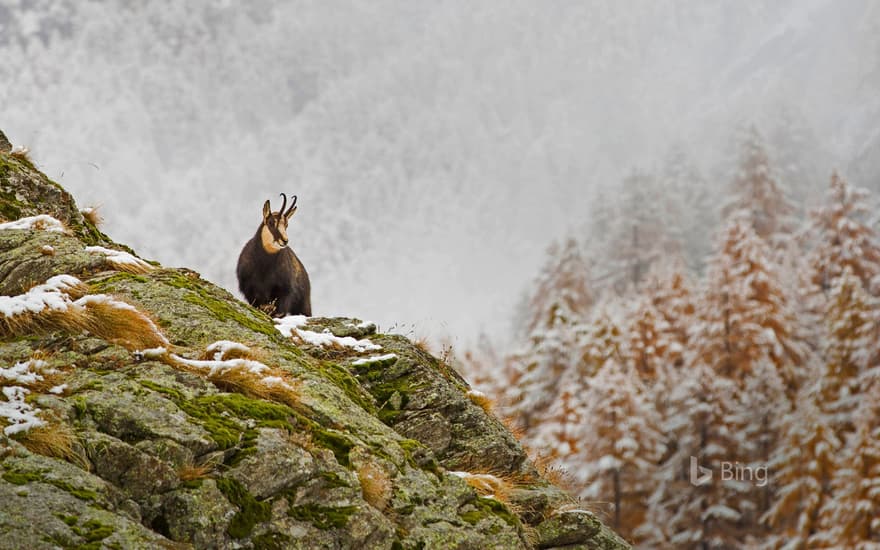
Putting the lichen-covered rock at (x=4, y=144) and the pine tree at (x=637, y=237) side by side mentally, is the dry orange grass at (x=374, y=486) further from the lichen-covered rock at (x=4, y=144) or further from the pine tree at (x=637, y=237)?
the pine tree at (x=637, y=237)

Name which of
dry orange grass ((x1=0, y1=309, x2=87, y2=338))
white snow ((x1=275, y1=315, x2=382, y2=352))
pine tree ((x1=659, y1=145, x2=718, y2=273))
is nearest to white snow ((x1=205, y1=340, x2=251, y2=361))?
dry orange grass ((x1=0, y1=309, x2=87, y2=338))

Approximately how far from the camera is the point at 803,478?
92.2 feet

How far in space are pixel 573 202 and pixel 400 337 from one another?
188837 mm

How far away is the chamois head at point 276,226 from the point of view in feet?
33.4

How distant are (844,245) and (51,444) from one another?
43273 millimetres

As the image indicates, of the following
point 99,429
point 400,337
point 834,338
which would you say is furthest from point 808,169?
point 99,429

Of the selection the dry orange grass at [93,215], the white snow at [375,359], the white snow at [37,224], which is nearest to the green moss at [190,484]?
the white snow at [375,359]

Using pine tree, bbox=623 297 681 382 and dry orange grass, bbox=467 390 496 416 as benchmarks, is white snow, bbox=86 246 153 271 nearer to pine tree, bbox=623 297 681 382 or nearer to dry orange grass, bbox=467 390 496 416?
dry orange grass, bbox=467 390 496 416

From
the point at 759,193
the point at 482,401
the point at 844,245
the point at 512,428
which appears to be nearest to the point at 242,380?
the point at 482,401

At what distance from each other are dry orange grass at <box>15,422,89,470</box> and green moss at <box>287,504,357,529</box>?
1.33 meters

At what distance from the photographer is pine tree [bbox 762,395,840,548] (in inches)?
1079

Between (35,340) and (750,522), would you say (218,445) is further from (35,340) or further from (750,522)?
(750,522)

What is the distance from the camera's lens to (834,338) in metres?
32.1

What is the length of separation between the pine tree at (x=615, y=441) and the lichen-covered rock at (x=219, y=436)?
2194cm
